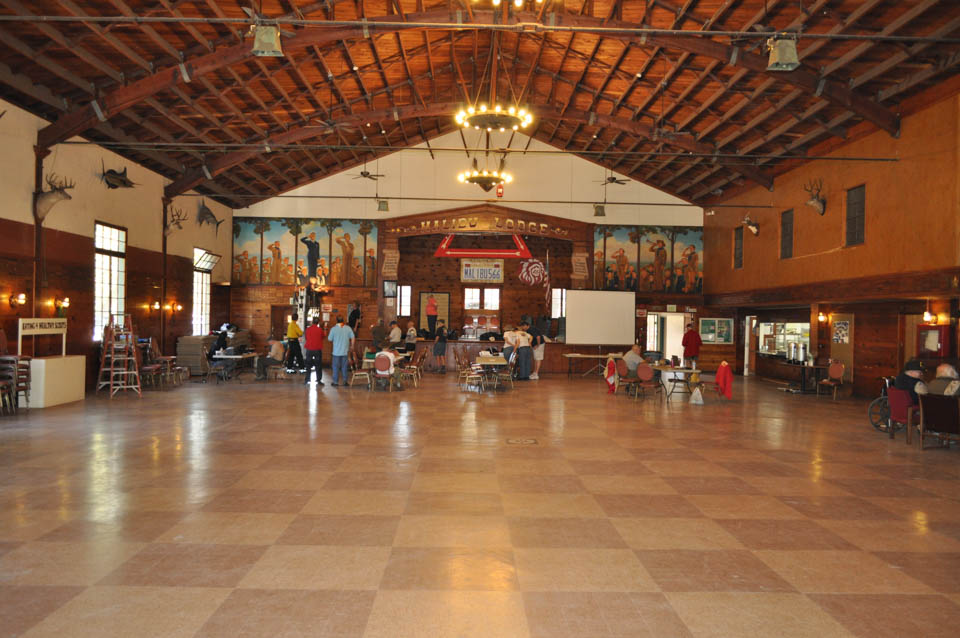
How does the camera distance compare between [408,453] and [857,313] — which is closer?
[408,453]

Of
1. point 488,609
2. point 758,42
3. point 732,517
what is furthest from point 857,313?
point 488,609

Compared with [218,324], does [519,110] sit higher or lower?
higher

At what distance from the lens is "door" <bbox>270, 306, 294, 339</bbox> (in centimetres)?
1942

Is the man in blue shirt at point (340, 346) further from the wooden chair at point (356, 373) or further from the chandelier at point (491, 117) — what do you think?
the chandelier at point (491, 117)

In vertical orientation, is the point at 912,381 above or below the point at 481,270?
below

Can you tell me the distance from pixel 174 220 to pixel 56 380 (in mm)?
6531

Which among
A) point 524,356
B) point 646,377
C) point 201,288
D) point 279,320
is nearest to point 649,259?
point 524,356

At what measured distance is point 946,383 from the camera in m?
8.02

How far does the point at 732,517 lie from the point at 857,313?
1063 centimetres

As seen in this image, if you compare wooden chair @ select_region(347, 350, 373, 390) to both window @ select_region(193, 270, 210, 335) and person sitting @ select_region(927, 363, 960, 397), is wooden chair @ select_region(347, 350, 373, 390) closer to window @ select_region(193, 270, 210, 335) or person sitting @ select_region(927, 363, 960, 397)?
window @ select_region(193, 270, 210, 335)

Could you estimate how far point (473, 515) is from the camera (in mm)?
4824

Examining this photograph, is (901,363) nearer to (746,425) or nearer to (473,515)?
(746,425)

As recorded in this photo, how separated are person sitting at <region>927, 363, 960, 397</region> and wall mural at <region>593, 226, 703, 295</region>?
11.8m

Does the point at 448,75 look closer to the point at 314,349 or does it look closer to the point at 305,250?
the point at 305,250
